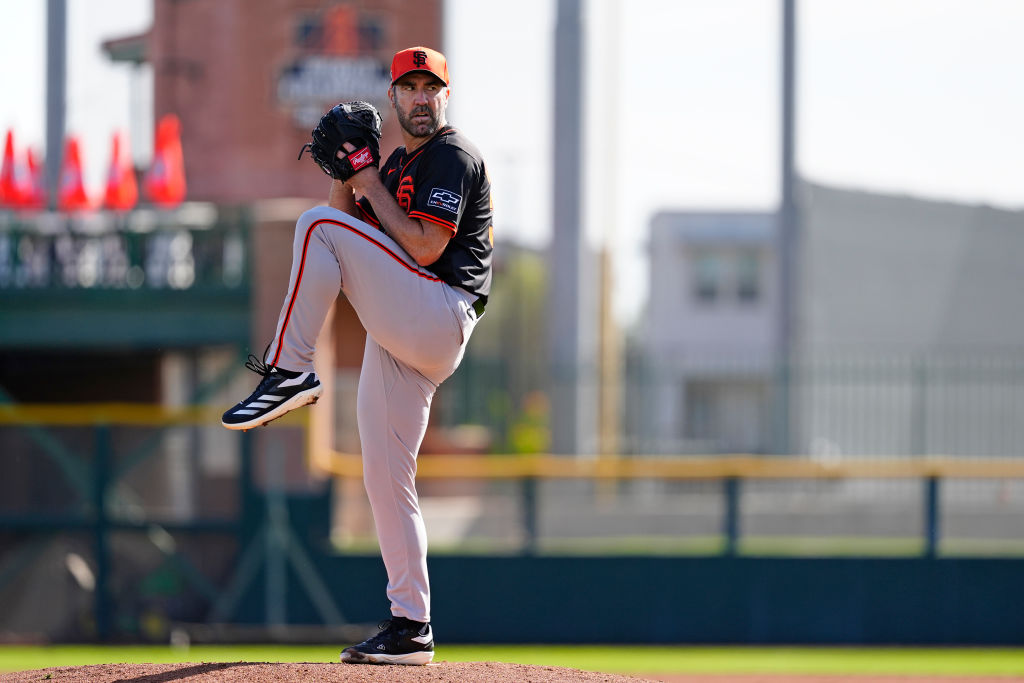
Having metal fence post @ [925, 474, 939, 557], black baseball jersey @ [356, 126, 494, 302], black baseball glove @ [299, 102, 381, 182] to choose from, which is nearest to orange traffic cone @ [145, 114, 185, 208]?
metal fence post @ [925, 474, 939, 557]

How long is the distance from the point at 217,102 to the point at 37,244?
405 inches

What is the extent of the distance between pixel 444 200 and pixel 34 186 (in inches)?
572

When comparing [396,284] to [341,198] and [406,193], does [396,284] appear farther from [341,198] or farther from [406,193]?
[341,198]

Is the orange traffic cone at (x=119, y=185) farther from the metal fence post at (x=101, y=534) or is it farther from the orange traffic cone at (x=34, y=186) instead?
the metal fence post at (x=101, y=534)

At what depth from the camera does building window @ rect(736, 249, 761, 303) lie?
48.1 meters

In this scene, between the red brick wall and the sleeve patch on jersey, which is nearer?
the sleeve patch on jersey

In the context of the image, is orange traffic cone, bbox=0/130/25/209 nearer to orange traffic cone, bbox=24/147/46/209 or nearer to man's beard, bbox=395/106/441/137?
orange traffic cone, bbox=24/147/46/209

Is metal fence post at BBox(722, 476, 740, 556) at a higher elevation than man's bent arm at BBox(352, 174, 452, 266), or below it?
below

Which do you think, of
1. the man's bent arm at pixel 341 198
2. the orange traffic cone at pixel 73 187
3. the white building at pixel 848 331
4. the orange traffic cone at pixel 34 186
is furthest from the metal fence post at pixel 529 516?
the orange traffic cone at pixel 34 186

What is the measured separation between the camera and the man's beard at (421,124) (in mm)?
4539

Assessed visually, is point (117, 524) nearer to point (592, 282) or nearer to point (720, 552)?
point (720, 552)

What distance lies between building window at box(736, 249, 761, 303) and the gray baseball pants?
44157mm

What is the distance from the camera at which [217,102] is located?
26.3m

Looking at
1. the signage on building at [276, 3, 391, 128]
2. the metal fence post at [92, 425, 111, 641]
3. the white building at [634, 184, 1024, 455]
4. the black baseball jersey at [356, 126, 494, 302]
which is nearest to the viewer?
the black baseball jersey at [356, 126, 494, 302]
